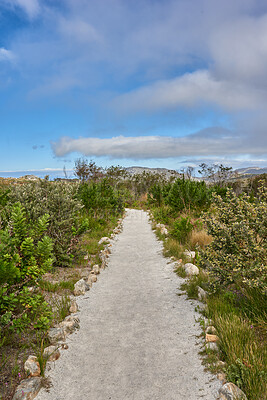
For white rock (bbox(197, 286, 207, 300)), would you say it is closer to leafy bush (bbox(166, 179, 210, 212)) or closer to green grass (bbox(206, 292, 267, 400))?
green grass (bbox(206, 292, 267, 400))

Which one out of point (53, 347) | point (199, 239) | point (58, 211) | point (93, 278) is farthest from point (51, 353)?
point (199, 239)

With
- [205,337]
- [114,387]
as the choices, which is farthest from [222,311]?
→ [114,387]

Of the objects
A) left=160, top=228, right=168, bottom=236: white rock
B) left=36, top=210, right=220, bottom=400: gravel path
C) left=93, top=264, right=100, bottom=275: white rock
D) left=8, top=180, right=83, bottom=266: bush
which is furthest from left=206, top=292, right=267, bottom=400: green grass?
left=160, top=228, right=168, bottom=236: white rock

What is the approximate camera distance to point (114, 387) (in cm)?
302

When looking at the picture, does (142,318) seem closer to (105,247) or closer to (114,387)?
(114,387)

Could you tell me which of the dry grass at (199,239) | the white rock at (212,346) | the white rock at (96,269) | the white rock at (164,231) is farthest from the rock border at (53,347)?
the white rock at (164,231)

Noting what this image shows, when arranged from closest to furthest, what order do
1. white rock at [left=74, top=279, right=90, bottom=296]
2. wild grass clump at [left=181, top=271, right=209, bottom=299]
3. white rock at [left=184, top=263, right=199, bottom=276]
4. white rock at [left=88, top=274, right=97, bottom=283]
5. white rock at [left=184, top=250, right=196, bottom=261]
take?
wild grass clump at [left=181, top=271, right=209, bottom=299] < white rock at [left=74, top=279, right=90, bottom=296] < white rock at [left=184, top=263, right=199, bottom=276] < white rock at [left=88, top=274, right=97, bottom=283] < white rock at [left=184, top=250, right=196, bottom=261]

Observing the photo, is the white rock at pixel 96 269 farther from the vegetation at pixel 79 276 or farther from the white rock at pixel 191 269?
the white rock at pixel 191 269

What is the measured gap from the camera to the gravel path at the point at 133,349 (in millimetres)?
2943

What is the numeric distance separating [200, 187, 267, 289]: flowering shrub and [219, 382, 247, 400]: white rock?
53.4 inches

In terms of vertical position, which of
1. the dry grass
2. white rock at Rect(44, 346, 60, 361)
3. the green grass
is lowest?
white rock at Rect(44, 346, 60, 361)

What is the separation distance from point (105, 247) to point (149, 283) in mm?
3319

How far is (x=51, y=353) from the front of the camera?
134 inches

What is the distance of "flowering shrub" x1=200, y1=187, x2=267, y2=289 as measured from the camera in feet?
12.6
